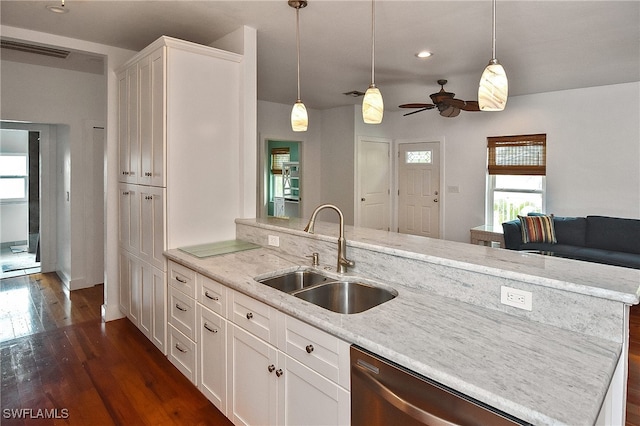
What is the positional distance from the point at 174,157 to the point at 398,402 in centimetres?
233

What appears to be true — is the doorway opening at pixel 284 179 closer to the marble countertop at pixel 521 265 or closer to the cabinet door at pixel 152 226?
the cabinet door at pixel 152 226

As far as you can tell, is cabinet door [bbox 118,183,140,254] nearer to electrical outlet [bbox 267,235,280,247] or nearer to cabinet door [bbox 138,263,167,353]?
cabinet door [bbox 138,263,167,353]

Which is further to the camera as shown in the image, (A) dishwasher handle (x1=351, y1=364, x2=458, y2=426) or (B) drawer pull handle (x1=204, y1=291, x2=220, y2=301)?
(B) drawer pull handle (x1=204, y1=291, x2=220, y2=301)

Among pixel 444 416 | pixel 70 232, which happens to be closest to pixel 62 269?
pixel 70 232

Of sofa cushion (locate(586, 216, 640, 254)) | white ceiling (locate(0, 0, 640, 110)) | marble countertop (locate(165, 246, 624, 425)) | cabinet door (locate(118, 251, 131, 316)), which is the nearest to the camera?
marble countertop (locate(165, 246, 624, 425))

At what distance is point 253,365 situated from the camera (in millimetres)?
1940

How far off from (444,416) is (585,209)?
5.22 m

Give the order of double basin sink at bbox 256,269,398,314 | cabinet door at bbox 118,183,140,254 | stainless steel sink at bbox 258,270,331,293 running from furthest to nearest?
cabinet door at bbox 118,183,140,254
stainless steel sink at bbox 258,270,331,293
double basin sink at bbox 256,269,398,314

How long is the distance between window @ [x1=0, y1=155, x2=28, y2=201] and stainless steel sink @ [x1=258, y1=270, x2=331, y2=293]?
4930 millimetres

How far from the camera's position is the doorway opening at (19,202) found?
521 cm

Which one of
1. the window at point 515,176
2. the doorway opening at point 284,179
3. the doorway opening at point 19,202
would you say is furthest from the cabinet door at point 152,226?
the window at point 515,176

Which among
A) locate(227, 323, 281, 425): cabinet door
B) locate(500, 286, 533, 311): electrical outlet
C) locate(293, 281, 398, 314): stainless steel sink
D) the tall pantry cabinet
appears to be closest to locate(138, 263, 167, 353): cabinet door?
the tall pantry cabinet

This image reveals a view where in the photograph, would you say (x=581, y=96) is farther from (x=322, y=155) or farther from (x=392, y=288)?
(x=392, y=288)

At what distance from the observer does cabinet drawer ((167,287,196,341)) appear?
249 cm
